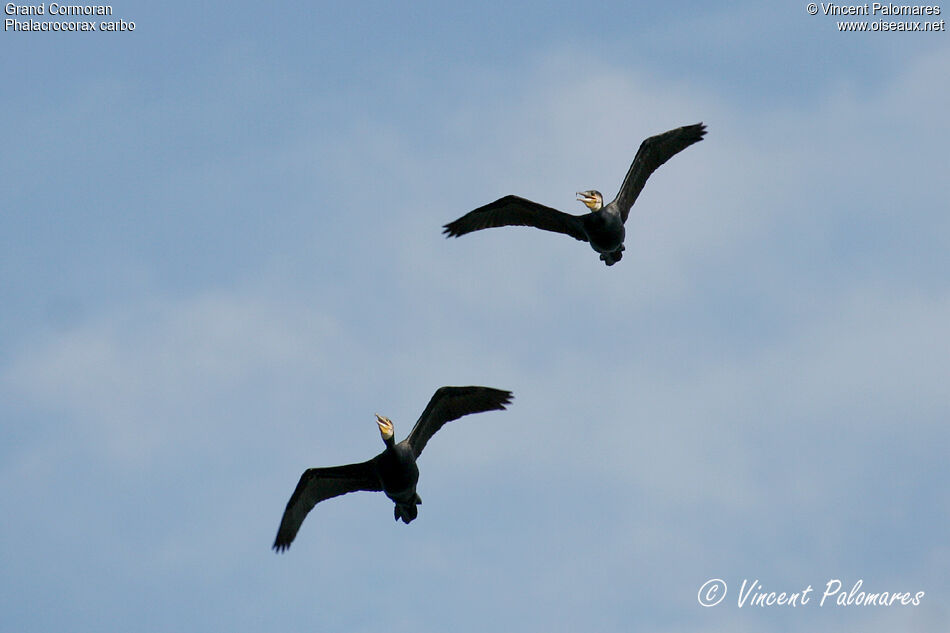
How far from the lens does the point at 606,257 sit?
67.2ft

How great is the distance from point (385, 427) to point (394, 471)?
3.58 feet

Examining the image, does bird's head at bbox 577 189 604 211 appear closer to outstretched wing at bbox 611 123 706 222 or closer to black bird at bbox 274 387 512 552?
outstretched wing at bbox 611 123 706 222

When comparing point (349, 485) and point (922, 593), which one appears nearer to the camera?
point (922, 593)

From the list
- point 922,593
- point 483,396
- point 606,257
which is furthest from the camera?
point 606,257

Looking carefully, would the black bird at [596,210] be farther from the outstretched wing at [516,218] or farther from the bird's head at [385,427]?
the bird's head at [385,427]

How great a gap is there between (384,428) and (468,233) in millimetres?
4108

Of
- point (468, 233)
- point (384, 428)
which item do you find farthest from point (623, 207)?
point (384, 428)

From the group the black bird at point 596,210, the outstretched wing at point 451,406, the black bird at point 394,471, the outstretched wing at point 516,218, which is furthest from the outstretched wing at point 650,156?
the black bird at point 394,471

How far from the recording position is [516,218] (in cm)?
2116

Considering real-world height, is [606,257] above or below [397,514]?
above

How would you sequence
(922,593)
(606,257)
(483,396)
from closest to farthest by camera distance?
(922,593) < (483,396) < (606,257)

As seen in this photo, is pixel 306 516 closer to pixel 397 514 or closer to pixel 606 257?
pixel 397 514

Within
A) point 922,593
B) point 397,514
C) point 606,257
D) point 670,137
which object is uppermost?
point 670,137

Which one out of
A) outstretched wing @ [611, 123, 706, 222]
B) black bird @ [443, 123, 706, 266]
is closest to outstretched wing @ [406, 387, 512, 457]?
black bird @ [443, 123, 706, 266]
